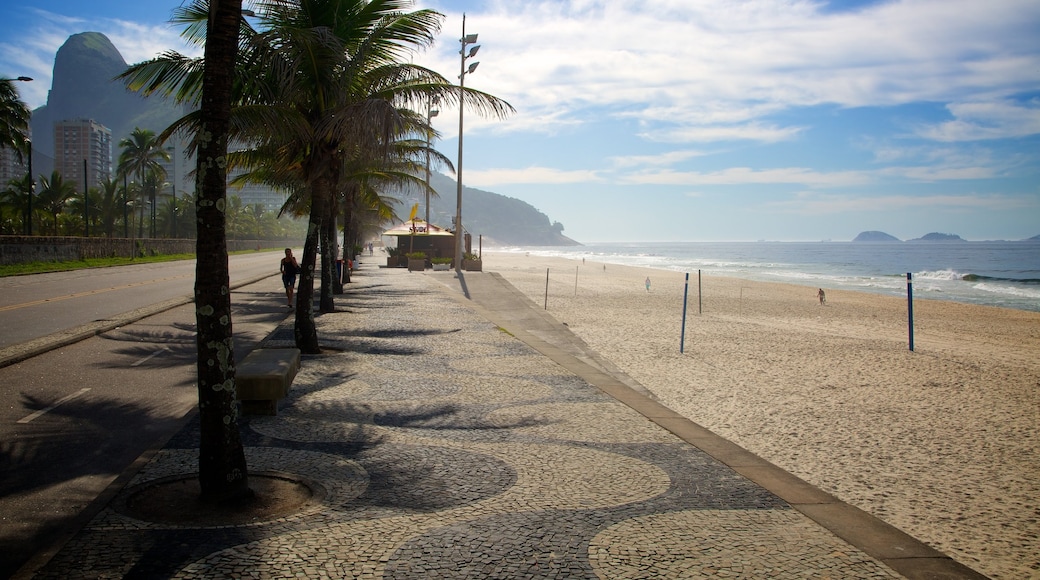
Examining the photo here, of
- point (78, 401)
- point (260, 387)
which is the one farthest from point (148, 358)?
point (260, 387)

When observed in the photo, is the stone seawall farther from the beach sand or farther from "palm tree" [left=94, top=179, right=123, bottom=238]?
the beach sand

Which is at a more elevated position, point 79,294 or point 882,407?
point 79,294

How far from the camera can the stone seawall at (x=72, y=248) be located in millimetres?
31578

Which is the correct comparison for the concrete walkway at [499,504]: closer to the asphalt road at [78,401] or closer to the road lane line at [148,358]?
the asphalt road at [78,401]

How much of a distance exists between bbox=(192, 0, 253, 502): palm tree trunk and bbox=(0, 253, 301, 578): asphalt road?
2.91 ft

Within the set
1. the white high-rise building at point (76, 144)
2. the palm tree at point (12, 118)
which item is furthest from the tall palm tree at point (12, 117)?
the white high-rise building at point (76, 144)

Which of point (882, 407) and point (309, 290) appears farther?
point (309, 290)

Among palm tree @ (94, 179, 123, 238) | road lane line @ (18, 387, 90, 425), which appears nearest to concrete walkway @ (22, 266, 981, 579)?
road lane line @ (18, 387, 90, 425)

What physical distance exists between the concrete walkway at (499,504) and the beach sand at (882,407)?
72 cm

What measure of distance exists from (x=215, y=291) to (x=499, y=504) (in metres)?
2.42

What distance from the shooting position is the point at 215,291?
5.04 metres

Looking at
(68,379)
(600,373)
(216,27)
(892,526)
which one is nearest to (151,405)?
(68,379)

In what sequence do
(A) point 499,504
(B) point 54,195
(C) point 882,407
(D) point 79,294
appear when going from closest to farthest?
(A) point 499,504, (C) point 882,407, (D) point 79,294, (B) point 54,195

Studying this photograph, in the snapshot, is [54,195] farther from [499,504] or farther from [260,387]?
[499,504]
